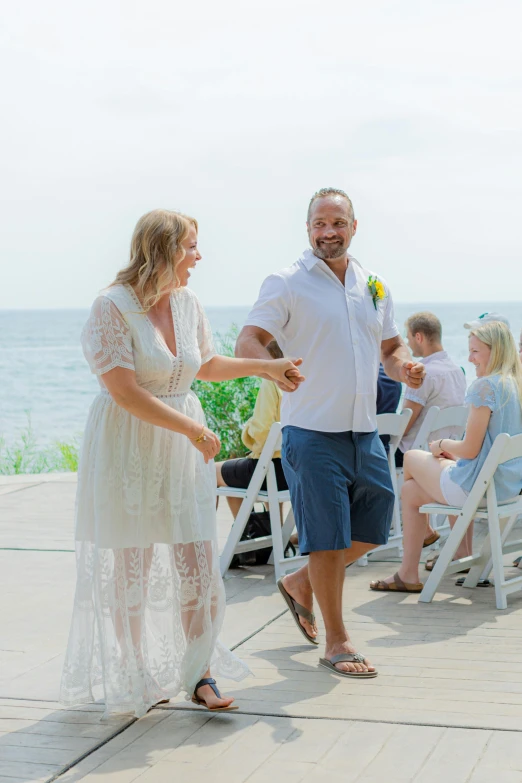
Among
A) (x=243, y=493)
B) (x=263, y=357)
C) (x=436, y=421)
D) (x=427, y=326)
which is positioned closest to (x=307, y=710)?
(x=263, y=357)

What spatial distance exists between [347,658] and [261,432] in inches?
86.1

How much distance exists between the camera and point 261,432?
20.8ft

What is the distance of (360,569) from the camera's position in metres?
6.39

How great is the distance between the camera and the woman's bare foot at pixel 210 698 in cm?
387

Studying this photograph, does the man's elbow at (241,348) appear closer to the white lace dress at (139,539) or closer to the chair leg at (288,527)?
the white lace dress at (139,539)

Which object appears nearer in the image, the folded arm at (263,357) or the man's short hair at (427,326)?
the folded arm at (263,357)

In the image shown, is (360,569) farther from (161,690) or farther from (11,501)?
(11,501)

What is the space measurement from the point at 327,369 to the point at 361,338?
0.71ft

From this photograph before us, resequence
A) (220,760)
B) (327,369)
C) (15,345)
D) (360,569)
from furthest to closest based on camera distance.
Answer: (15,345), (360,569), (327,369), (220,760)

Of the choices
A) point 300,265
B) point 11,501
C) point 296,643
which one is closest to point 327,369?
point 300,265

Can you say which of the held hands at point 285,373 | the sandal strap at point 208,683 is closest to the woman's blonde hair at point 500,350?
the held hands at point 285,373

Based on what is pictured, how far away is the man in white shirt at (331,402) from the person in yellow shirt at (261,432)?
1642mm

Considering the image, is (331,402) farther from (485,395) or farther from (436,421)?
(436,421)

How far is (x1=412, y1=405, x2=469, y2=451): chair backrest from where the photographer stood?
6773 millimetres
